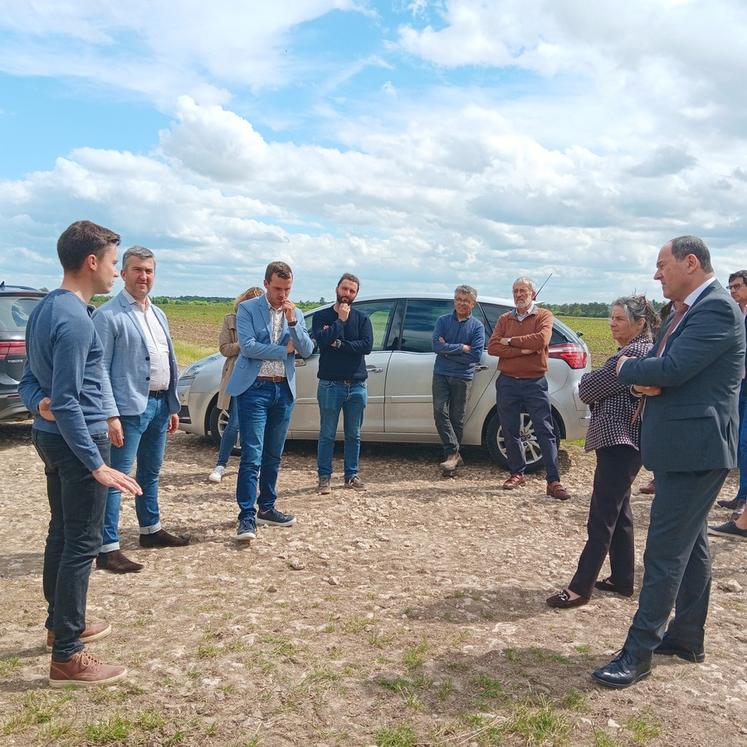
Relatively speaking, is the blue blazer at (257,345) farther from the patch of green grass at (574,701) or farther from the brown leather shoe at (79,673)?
the patch of green grass at (574,701)

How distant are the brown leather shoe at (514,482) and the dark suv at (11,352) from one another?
5.52 m

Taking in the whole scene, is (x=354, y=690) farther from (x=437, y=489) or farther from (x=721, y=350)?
(x=437, y=489)

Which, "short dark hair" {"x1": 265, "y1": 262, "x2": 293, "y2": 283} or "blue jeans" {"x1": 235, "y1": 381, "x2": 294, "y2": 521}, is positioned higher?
"short dark hair" {"x1": 265, "y1": 262, "x2": 293, "y2": 283}

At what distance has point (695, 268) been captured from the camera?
136 inches

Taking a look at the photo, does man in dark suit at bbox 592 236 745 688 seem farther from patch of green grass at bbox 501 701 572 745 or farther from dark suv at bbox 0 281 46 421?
dark suv at bbox 0 281 46 421

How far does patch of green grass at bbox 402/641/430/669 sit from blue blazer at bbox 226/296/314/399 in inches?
96.9

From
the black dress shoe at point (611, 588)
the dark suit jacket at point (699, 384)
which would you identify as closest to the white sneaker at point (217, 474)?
the black dress shoe at point (611, 588)

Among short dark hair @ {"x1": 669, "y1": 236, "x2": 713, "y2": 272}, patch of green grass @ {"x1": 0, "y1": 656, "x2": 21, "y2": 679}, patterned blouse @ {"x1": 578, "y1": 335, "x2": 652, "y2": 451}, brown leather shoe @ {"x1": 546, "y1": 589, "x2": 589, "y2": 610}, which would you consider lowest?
patch of green grass @ {"x1": 0, "y1": 656, "x2": 21, "y2": 679}

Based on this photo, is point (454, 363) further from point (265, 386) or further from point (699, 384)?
point (699, 384)

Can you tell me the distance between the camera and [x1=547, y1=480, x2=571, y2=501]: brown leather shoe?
22.7 ft

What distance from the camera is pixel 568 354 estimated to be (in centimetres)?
773

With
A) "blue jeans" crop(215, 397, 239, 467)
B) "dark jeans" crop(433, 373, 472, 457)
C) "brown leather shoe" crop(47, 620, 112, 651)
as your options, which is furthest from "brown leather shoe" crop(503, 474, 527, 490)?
"brown leather shoe" crop(47, 620, 112, 651)

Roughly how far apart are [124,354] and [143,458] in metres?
0.89

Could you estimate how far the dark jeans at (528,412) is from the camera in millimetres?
7105
